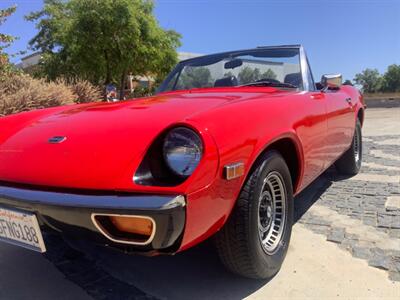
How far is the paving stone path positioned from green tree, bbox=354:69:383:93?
37200 mm

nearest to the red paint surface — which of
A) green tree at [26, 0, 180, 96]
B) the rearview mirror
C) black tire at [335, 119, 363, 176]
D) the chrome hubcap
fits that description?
the chrome hubcap

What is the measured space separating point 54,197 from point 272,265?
4.06 feet

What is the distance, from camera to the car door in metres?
3.38

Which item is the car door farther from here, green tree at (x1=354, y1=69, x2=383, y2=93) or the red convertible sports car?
green tree at (x1=354, y1=69, x2=383, y2=93)

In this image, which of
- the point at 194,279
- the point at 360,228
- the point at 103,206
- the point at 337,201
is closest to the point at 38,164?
the point at 103,206

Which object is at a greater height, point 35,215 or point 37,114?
point 37,114

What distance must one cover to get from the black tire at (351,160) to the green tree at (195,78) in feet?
6.66

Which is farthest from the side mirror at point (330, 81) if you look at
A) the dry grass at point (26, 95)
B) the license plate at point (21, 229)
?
the dry grass at point (26, 95)

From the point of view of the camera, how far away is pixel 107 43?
1580 centimetres

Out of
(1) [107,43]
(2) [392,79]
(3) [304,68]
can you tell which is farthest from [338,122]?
(2) [392,79]

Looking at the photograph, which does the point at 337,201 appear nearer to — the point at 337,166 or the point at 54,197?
the point at 337,166

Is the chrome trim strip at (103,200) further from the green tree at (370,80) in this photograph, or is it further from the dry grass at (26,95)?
the green tree at (370,80)

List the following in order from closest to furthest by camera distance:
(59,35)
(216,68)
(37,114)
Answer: (37,114) → (216,68) → (59,35)

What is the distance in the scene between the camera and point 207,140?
5.85ft
